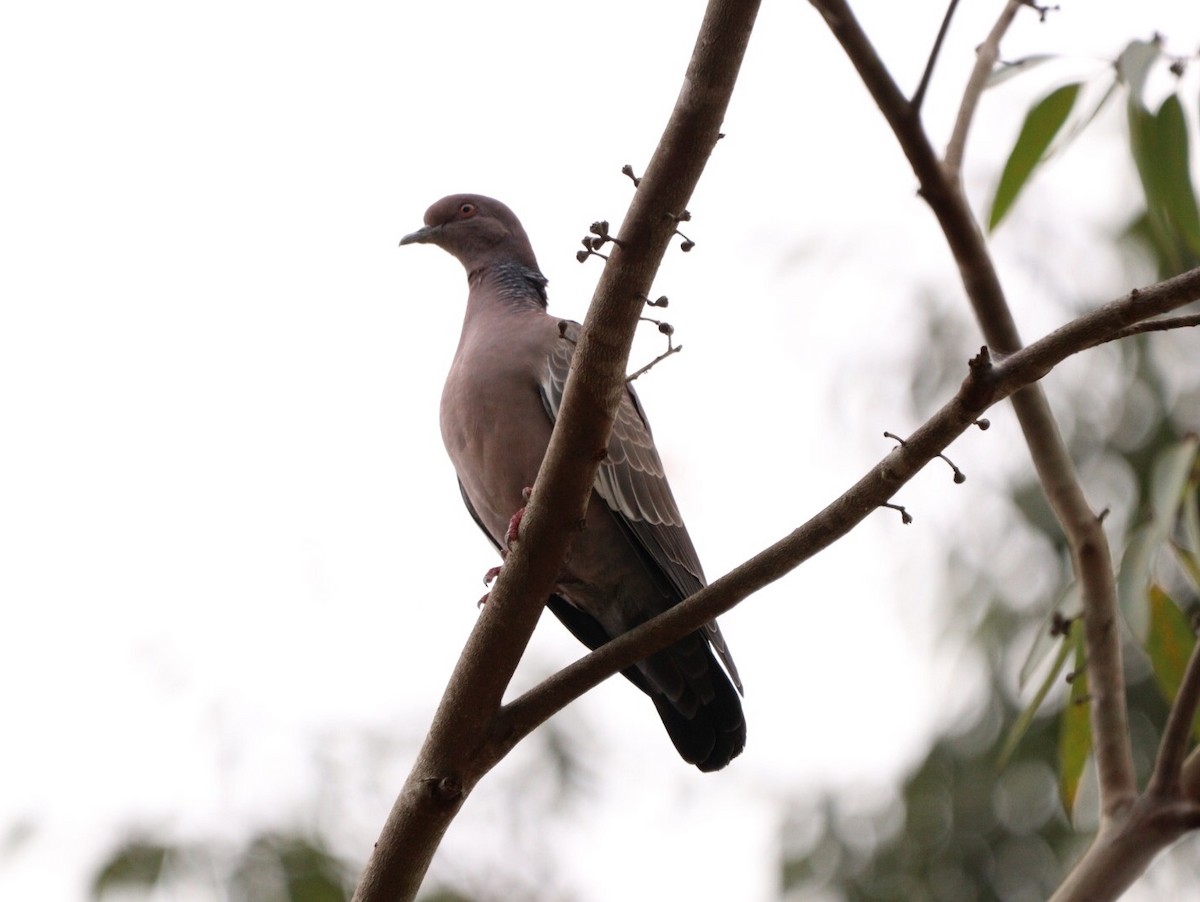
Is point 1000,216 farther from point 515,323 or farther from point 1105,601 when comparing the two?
point 515,323

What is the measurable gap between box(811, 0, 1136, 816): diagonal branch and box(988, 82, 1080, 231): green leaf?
262 mm

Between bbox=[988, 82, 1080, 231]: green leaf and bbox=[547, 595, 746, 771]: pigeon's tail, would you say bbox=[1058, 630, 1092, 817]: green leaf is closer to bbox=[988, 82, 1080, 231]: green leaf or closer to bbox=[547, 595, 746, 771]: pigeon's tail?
bbox=[547, 595, 746, 771]: pigeon's tail

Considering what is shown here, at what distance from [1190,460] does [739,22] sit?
160 centimetres

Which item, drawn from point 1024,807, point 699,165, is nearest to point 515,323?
point 699,165

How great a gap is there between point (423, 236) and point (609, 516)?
1776mm

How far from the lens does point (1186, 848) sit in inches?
276

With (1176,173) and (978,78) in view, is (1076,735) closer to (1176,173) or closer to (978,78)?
(1176,173)

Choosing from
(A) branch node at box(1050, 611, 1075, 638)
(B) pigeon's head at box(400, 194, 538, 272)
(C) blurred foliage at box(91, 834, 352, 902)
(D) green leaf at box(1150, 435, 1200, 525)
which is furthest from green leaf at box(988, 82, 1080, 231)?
(C) blurred foliage at box(91, 834, 352, 902)

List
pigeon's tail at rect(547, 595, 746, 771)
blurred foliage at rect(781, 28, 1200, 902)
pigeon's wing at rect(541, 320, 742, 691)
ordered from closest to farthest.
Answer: pigeon's wing at rect(541, 320, 742, 691) < pigeon's tail at rect(547, 595, 746, 771) < blurred foliage at rect(781, 28, 1200, 902)

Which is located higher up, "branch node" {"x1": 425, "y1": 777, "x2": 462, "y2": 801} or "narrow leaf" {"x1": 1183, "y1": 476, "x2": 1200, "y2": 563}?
"narrow leaf" {"x1": 1183, "y1": 476, "x2": 1200, "y2": 563}

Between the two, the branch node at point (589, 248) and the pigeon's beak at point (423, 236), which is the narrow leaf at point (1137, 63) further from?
the pigeon's beak at point (423, 236)

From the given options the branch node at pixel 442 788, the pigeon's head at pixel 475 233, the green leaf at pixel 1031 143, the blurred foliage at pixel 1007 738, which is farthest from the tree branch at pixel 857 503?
the blurred foliage at pixel 1007 738

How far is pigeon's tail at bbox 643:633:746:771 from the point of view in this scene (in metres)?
3.83

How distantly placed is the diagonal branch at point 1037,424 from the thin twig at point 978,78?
0.5 inches
